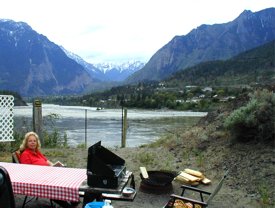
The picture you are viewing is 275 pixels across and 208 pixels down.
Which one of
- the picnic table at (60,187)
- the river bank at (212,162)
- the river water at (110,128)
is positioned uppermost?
the picnic table at (60,187)

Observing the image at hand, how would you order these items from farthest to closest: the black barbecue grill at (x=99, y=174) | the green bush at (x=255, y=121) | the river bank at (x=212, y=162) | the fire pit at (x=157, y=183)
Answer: the green bush at (x=255, y=121) < the fire pit at (x=157, y=183) < the river bank at (x=212, y=162) < the black barbecue grill at (x=99, y=174)

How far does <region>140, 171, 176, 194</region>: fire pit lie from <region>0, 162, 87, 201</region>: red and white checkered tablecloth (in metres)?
1.78

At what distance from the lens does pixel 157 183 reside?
6.88 metres

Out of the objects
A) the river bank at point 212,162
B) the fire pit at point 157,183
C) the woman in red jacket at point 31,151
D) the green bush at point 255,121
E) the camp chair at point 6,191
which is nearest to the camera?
the camp chair at point 6,191

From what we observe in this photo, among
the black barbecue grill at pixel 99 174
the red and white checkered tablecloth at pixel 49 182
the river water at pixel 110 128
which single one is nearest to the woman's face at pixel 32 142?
the red and white checkered tablecloth at pixel 49 182

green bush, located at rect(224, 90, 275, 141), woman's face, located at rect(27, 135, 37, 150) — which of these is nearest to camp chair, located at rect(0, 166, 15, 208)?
woman's face, located at rect(27, 135, 37, 150)

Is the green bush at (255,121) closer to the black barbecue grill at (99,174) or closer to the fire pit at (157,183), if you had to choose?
the fire pit at (157,183)

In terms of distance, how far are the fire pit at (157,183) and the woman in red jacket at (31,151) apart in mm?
1646

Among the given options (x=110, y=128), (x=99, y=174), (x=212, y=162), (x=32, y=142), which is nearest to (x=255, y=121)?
(x=212, y=162)

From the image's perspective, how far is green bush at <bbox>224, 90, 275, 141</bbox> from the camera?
8.41 metres

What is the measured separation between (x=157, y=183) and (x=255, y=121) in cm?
275

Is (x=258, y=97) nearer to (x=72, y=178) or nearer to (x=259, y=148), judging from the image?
(x=259, y=148)

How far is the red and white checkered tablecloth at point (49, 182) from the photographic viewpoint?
4633mm

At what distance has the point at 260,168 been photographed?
24.9ft
